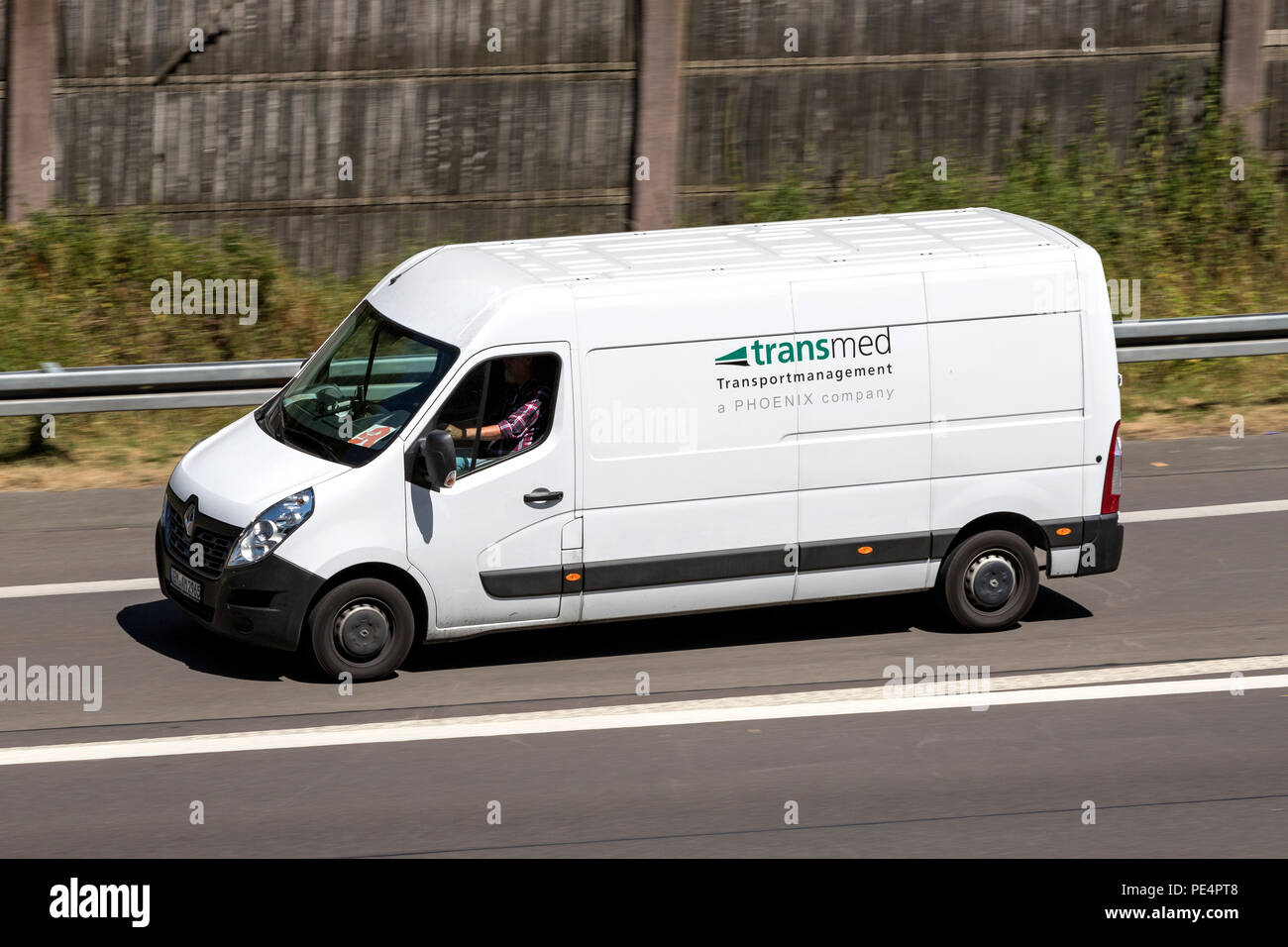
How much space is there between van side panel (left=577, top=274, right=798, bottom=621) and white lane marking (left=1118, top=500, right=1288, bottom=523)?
357cm

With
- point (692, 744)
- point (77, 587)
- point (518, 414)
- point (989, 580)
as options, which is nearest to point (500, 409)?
point (518, 414)

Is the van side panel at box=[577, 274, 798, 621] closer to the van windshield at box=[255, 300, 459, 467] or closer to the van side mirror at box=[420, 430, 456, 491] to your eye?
the van side mirror at box=[420, 430, 456, 491]

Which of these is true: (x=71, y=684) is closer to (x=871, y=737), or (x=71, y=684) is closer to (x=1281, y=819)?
(x=871, y=737)

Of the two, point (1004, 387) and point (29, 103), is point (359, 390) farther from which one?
point (29, 103)

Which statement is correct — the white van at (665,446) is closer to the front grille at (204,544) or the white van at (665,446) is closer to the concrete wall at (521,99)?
the front grille at (204,544)

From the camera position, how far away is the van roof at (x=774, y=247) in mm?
8617

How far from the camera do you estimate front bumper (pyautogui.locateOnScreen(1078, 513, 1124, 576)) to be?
9109 mm

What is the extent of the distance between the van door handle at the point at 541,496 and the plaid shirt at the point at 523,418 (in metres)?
0.23

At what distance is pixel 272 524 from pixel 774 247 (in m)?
3.05

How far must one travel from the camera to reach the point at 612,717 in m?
8.05

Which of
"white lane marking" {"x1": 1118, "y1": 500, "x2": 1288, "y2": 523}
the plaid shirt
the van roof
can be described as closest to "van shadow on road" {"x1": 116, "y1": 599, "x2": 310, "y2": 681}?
the plaid shirt
